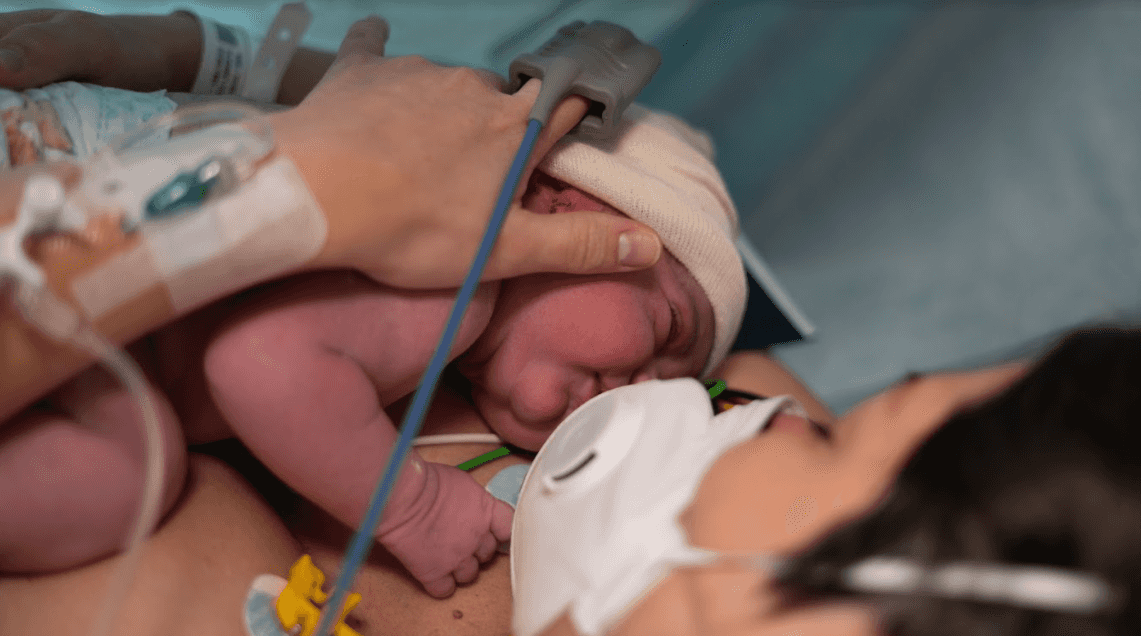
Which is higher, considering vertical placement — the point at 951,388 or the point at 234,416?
the point at 951,388

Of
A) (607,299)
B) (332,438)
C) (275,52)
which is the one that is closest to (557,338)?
(607,299)

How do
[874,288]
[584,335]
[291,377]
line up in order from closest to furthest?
[291,377]
[584,335]
[874,288]

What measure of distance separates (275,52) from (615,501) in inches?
32.0

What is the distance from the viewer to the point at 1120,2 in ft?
3.93

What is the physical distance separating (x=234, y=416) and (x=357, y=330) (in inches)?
5.2

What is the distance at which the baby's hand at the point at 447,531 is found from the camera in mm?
825

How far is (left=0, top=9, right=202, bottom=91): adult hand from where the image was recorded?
92 cm

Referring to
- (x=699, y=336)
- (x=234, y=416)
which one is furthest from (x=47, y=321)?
(x=699, y=336)

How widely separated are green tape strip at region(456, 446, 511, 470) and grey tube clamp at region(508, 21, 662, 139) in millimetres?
399

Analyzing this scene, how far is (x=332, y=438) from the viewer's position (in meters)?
0.75

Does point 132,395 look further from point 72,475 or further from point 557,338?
point 557,338

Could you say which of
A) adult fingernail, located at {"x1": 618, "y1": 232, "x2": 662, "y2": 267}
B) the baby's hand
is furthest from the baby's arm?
adult fingernail, located at {"x1": 618, "y1": 232, "x2": 662, "y2": 267}

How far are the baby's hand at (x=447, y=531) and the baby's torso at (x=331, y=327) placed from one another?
0.38 ft

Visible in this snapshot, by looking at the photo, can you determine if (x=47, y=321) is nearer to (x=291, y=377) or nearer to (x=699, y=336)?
(x=291, y=377)
